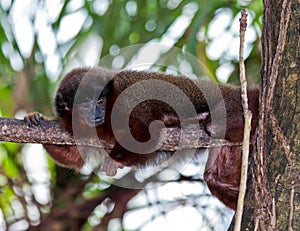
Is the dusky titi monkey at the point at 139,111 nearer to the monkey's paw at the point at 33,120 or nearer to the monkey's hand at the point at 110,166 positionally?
the monkey's hand at the point at 110,166

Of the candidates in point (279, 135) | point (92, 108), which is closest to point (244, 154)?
point (279, 135)

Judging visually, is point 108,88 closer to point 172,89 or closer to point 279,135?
point 172,89

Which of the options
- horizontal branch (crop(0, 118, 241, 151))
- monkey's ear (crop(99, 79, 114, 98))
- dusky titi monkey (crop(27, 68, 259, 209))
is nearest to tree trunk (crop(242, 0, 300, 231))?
horizontal branch (crop(0, 118, 241, 151))

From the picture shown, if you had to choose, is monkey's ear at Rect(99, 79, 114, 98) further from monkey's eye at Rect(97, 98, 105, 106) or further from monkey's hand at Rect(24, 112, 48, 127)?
monkey's hand at Rect(24, 112, 48, 127)

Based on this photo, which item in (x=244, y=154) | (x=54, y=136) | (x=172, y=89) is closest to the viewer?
(x=244, y=154)

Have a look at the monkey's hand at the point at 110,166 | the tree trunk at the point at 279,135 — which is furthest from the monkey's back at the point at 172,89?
the tree trunk at the point at 279,135

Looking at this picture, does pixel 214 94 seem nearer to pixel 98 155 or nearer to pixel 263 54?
pixel 98 155
